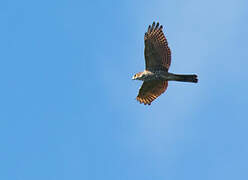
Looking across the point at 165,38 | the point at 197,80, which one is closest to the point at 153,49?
the point at 165,38

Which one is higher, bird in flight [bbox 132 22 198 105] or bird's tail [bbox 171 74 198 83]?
bird in flight [bbox 132 22 198 105]

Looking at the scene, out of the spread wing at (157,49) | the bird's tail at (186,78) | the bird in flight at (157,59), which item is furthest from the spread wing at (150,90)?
the bird's tail at (186,78)

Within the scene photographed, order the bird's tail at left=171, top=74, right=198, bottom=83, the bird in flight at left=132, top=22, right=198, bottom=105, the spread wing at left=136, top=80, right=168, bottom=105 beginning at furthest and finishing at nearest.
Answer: the spread wing at left=136, top=80, right=168, bottom=105 → the bird in flight at left=132, top=22, right=198, bottom=105 → the bird's tail at left=171, top=74, right=198, bottom=83

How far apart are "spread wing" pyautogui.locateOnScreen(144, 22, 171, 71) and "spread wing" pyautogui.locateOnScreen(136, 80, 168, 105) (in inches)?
49.6

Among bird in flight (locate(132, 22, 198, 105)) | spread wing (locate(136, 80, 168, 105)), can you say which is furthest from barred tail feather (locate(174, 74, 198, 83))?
spread wing (locate(136, 80, 168, 105))

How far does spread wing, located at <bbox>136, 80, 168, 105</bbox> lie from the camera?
86.7 feet

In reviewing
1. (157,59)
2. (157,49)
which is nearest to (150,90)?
(157,59)

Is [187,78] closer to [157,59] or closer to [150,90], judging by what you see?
[157,59]

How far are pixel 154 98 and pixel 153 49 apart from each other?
332 centimetres

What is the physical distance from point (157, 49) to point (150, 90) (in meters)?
2.92

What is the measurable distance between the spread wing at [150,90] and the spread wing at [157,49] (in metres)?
1.26

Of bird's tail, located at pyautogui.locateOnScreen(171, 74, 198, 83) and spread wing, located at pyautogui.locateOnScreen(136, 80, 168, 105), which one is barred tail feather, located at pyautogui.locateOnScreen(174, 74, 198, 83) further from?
spread wing, located at pyautogui.locateOnScreen(136, 80, 168, 105)

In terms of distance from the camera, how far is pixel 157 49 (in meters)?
25.2

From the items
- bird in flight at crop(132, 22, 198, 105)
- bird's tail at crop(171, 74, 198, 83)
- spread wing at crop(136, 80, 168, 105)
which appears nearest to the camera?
bird's tail at crop(171, 74, 198, 83)
